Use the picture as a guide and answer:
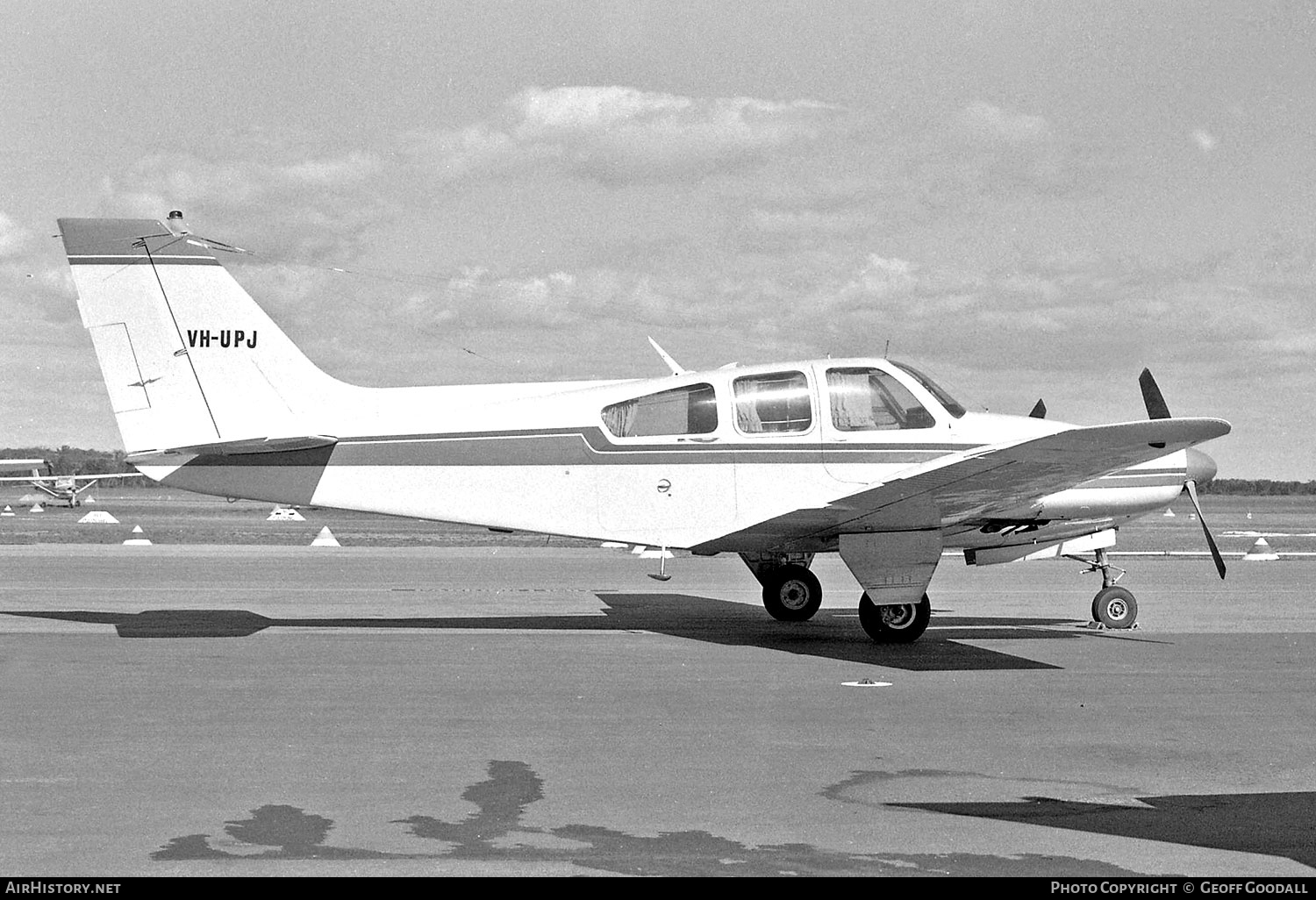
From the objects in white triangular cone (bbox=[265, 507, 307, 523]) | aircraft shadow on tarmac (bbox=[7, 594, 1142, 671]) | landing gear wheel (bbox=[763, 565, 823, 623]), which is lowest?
aircraft shadow on tarmac (bbox=[7, 594, 1142, 671])

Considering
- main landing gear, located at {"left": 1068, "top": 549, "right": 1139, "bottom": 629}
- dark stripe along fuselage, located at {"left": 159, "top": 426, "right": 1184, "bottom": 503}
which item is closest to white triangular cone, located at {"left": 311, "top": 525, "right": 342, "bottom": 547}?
dark stripe along fuselage, located at {"left": 159, "top": 426, "right": 1184, "bottom": 503}

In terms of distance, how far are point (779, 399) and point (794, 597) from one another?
2.88 m

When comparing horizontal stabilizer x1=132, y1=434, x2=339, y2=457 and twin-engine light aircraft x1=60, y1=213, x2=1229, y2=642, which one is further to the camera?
twin-engine light aircraft x1=60, y1=213, x2=1229, y2=642

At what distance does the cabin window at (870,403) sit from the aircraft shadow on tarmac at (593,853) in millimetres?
7805

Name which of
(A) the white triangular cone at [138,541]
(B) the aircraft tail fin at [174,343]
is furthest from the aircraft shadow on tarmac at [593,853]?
(A) the white triangular cone at [138,541]

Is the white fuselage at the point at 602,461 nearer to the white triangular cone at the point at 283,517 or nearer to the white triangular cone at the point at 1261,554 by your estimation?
the white triangular cone at the point at 1261,554

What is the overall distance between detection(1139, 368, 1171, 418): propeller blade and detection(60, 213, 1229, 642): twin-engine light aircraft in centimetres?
93

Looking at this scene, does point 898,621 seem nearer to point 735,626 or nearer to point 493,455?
point 735,626

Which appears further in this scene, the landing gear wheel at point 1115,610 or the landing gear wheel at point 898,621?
the landing gear wheel at point 1115,610

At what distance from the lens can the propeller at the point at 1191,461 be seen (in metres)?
13.3

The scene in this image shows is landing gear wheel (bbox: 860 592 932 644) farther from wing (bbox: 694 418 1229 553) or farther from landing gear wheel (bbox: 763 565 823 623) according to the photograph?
landing gear wheel (bbox: 763 565 823 623)

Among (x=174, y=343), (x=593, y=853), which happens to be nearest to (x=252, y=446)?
(x=174, y=343)

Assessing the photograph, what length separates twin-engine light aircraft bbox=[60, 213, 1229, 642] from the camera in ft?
39.9

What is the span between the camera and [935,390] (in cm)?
1295
